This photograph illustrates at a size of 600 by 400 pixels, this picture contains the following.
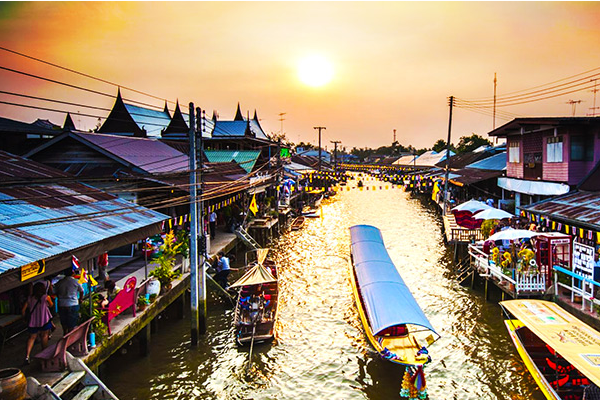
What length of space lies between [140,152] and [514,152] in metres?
25.2

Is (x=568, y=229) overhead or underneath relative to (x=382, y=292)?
overhead

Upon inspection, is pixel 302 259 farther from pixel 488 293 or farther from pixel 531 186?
pixel 531 186

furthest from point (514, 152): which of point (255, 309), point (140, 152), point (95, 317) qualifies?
point (95, 317)

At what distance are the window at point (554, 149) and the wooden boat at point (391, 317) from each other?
43.5 feet

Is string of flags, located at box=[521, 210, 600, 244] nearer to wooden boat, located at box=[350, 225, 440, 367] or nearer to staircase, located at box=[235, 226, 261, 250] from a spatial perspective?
wooden boat, located at box=[350, 225, 440, 367]

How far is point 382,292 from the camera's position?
47.5ft

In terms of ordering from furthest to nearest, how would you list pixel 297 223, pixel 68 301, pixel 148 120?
pixel 148 120, pixel 297 223, pixel 68 301

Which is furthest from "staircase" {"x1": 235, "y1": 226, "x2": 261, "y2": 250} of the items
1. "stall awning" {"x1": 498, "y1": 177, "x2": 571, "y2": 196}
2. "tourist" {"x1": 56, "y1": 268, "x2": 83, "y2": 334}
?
"stall awning" {"x1": 498, "y1": 177, "x2": 571, "y2": 196}

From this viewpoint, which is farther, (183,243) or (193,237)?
(183,243)

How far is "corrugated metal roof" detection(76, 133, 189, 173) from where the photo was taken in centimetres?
2217

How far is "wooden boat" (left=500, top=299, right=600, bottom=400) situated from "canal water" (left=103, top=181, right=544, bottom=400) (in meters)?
1.19

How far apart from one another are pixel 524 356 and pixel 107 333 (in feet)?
38.0

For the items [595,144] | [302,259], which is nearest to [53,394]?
[302,259]

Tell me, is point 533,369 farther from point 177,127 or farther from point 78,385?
point 177,127
